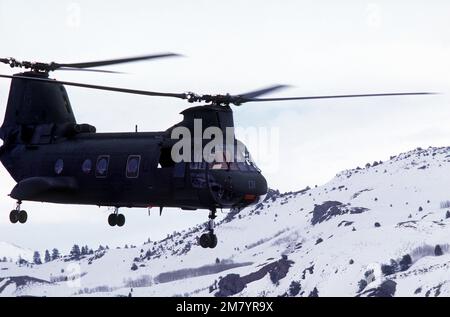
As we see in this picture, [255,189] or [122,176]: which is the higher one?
[122,176]

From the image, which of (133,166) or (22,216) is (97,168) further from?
(22,216)

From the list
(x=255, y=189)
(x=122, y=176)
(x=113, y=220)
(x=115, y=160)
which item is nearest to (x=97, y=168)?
(x=115, y=160)

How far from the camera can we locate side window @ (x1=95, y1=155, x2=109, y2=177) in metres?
37.7

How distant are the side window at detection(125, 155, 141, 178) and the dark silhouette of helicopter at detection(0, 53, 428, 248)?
44mm

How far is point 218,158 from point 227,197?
1.65 meters

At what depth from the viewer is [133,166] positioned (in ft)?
120

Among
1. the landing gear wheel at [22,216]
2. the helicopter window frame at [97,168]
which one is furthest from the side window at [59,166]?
the landing gear wheel at [22,216]

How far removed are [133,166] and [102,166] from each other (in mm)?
1962

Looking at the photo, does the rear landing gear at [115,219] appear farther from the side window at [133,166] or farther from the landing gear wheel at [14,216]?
the landing gear wheel at [14,216]

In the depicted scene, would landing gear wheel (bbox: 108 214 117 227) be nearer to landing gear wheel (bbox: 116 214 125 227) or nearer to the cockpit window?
landing gear wheel (bbox: 116 214 125 227)

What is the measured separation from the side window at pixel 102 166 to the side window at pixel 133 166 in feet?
4.42

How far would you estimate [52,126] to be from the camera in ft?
138
